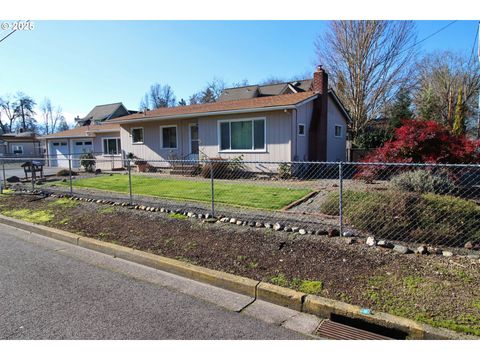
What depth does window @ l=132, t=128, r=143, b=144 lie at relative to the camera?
18.8 metres

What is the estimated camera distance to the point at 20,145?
47.4 metres

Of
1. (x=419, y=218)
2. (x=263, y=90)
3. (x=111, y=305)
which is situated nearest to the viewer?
(x=111, y=305)

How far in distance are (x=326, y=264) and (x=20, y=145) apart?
55.5 m

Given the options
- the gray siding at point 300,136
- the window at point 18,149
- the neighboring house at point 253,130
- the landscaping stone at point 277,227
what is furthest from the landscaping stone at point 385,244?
the window at point 18,149

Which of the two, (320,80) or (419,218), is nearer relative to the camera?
(419,218)

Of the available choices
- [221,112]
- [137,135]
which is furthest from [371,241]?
[137,135]

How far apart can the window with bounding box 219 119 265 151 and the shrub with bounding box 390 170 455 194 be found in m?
7.26

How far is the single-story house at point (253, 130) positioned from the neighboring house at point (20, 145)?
121 ft

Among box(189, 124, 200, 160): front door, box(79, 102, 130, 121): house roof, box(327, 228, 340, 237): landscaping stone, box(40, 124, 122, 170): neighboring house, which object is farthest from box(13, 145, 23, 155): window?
box(327, 228, 340, 237): landscaping stone

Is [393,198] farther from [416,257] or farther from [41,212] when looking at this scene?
[41,212]

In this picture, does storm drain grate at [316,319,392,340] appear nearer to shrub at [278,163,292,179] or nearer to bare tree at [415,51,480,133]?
shrub at [278,163,292,179]

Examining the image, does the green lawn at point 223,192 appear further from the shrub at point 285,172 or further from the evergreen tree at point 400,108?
the evergreen tree at point 400,108

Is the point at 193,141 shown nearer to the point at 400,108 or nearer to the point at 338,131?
the point at 338,131

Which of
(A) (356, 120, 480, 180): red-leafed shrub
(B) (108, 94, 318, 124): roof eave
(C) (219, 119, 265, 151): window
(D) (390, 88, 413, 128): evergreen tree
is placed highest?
(D) (390, 88, 413, 128): evergreen tree
